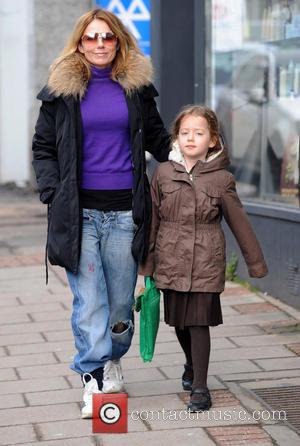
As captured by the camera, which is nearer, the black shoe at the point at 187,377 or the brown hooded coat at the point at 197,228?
the brown hooded coat at the point at 197,228

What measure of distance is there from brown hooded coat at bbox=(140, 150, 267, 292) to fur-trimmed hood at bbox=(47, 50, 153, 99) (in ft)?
1.38

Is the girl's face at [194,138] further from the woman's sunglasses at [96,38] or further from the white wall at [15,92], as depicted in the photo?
the white wall at [15,92]

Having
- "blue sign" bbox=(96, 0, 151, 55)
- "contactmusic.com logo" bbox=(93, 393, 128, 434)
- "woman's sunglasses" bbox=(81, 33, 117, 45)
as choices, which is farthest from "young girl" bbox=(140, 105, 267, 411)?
"blue sign" bbox=(96, 0, 151, 55)

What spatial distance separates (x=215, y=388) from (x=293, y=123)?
10.1 feet

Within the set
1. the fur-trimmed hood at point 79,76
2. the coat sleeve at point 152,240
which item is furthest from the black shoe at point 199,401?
the fur-trimmed hood at point 79,76

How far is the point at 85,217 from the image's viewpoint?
16.7 feet

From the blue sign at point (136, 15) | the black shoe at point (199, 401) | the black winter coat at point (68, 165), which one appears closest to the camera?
the black winter coat at point (68, 165)

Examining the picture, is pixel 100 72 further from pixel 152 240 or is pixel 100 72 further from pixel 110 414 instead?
pixel 110 414

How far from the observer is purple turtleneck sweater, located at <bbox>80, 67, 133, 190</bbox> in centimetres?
507

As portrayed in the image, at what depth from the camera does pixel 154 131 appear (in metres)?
5.40

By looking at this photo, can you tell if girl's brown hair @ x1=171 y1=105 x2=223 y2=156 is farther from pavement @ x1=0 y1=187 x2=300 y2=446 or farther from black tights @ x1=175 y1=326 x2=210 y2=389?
pavement @ x1=0 y1=187 x2=300 y2=446

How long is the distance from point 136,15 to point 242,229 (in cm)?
548

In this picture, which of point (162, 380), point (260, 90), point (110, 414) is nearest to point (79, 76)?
point (110, 414)

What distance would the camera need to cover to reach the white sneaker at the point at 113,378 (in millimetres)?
5309
